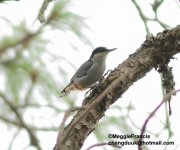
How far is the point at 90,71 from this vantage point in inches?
137

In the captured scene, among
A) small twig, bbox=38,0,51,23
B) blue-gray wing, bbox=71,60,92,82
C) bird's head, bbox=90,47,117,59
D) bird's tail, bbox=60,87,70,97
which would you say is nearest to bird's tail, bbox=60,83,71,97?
bird's tail, bbox=60,87,70,97

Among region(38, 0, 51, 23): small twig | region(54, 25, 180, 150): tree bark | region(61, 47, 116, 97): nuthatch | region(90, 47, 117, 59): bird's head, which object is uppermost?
region(90, 47, 117, 59): bird's head

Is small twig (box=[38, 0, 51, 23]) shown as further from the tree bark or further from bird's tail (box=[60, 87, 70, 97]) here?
bird's tail (box=[60, 87, 70, 97])

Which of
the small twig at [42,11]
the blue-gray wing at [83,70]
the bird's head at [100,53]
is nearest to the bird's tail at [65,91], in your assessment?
the blue-gray wing at [83,70]

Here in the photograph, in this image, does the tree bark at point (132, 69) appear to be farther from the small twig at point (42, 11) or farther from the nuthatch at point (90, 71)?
the nuthatch at point (90, 71)

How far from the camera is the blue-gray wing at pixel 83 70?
3454mm

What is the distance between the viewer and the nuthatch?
130 inches

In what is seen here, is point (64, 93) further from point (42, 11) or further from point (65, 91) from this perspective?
point (42, 11)

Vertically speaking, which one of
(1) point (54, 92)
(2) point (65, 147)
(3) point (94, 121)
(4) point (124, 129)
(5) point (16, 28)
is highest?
(5) point (16, 28)

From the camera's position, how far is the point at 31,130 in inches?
70.6

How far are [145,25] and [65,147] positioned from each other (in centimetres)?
146

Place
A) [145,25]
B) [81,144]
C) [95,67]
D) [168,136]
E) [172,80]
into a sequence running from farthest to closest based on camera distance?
[95,67], [145,25], [168,136], [172,80], [81,144]

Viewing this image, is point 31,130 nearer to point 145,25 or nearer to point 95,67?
point 145,25

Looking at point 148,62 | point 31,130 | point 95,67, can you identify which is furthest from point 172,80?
point 95,67
